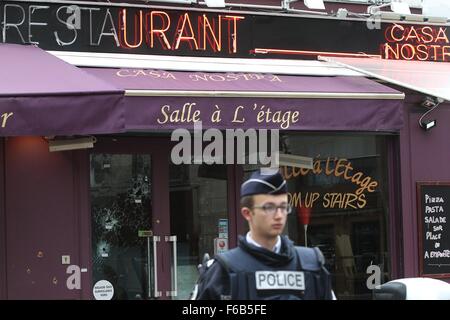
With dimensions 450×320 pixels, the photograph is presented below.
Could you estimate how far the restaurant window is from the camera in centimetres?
870

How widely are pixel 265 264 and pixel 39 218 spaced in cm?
457

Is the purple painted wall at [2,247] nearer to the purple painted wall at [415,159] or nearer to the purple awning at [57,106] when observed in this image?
the purple awning at [57,106]

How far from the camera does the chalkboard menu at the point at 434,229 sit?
886 centimetres

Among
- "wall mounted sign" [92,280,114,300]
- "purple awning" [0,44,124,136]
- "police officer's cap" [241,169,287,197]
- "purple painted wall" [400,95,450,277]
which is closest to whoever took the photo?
"police officer's cap" [241,169,287,197]

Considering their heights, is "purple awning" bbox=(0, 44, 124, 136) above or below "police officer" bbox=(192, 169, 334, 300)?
above

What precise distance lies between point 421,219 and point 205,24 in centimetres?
343

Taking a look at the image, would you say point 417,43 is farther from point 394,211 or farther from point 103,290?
point 103,290

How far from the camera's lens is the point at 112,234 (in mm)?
8023

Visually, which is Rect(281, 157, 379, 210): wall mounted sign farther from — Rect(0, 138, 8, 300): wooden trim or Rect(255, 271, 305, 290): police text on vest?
Rect(255, 271, 305, 290): police text on vest

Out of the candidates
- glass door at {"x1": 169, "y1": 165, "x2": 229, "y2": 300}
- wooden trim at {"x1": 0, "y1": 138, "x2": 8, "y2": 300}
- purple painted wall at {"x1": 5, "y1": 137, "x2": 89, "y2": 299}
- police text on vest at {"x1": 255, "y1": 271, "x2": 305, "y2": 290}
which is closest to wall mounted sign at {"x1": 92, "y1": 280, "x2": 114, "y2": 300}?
purple painted wall at {"x1": 5, "y1": 137, "x2": 89, "y2": 299}

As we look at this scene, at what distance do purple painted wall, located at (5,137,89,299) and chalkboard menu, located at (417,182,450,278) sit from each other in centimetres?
402

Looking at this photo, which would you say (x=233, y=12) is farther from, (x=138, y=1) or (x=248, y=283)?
(x=248, y=283)

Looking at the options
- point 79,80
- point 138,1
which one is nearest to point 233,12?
point 138,1

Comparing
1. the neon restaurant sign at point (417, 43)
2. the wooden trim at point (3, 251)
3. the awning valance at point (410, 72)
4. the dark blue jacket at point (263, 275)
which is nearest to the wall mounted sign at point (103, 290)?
the wooden trim at point (3, 251)
